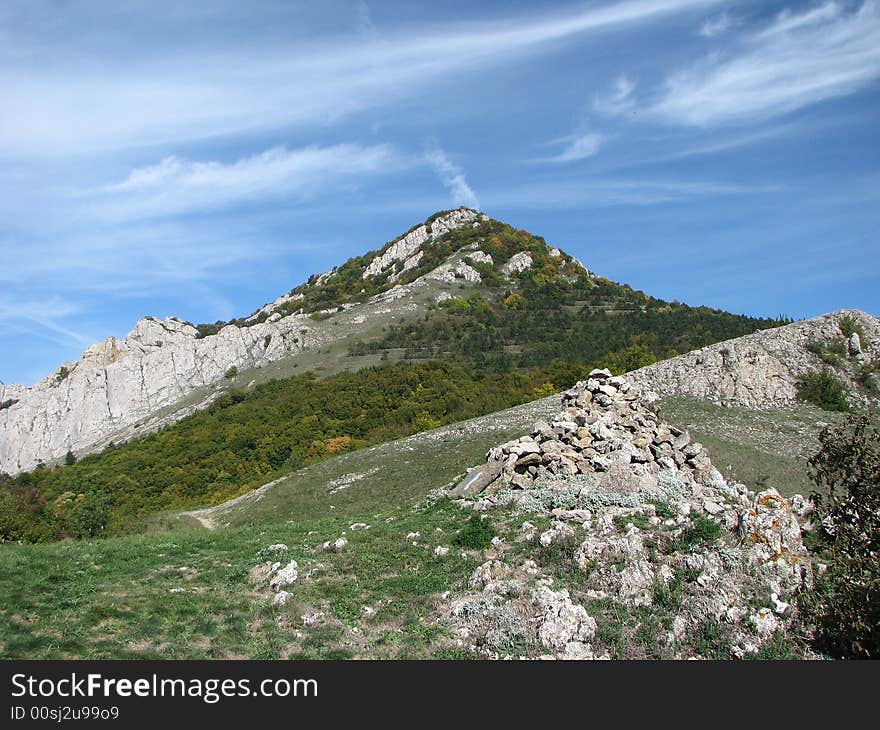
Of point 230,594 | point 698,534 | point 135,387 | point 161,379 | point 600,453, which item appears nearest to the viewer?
point 230,594

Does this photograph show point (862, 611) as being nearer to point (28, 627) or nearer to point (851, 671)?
point (851, 671)

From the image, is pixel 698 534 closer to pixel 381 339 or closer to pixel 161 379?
pixel 381 339

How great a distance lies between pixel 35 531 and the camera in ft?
101

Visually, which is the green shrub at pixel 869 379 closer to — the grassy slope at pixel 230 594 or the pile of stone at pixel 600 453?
the pile of stone at pixel 600 453

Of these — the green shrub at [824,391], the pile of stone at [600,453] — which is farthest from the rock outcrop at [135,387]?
the pile of stone at [600,453]

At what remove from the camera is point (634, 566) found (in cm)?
1309

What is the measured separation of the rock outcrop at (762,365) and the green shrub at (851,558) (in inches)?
1251

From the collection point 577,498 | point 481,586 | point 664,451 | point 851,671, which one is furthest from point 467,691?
point 664,451

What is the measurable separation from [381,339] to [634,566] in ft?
300

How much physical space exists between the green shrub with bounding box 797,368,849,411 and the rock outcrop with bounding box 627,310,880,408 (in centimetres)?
58

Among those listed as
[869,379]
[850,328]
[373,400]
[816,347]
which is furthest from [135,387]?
[869,379]

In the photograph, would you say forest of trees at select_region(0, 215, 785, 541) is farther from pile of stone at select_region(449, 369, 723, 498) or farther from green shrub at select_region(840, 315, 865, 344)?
pile of stone at select_region(449, 369, 723, 498)

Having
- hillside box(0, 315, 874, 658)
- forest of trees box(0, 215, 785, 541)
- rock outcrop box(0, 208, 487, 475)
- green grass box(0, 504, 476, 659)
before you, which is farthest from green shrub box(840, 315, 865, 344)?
rock outcrop box(0, 208, 487, 475)

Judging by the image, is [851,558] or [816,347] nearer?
[851,558]
